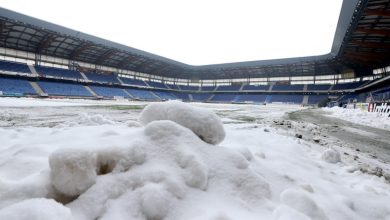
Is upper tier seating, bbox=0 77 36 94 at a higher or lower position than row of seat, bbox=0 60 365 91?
lower

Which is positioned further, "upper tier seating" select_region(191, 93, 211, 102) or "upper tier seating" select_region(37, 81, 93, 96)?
"upper tier seating" select_region(191, 93, 211, 102)

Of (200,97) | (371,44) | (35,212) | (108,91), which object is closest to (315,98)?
(371,44)

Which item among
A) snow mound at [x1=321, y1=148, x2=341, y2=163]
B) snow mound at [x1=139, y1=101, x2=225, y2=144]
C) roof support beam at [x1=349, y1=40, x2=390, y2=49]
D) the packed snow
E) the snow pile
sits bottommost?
the snow pile

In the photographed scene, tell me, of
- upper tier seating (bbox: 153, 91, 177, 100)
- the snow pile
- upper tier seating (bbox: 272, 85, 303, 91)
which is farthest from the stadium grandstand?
the snow pile

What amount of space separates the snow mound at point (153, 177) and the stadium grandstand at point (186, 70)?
19.7 m

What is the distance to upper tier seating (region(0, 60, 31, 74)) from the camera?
36006 millimetres

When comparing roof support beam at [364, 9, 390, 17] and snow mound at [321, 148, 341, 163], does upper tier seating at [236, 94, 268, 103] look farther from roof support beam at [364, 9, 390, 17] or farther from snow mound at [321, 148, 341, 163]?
snow mound at [321, 148, 341, 163]

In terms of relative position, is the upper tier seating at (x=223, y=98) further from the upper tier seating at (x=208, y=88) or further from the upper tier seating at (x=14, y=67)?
the upper tier seating at (x=14, y=67)

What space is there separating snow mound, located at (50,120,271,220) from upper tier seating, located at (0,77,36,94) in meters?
38.4

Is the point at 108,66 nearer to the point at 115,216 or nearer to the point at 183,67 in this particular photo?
the point at 183,67

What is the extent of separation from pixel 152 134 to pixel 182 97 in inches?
2576

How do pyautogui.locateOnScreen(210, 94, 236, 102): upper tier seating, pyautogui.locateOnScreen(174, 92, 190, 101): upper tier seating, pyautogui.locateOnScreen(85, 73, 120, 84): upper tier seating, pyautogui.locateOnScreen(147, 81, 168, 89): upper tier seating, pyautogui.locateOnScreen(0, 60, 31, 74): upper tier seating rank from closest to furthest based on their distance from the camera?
pyautogui.locateOnScreen(0, 60, 31, 74): upper tier seating, pyautogui.locateOnScreen(85, 73, 120, 84): upper tier seating, pyautogui.locateOnScreen(147, 81, 168, 89): upper tier seating, pyautogui.locateOnScreen(210, 94, 236, 102): upper tier seating, pyautogui.locateOnScreen(174, 92, 190, 101): upper tier seating

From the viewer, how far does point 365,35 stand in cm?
2447

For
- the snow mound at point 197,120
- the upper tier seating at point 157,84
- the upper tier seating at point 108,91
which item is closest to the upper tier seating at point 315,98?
the upper tier seating at point 157,84
